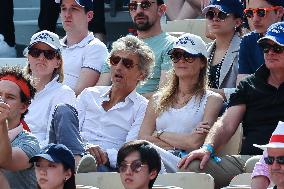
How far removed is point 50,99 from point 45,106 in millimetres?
66

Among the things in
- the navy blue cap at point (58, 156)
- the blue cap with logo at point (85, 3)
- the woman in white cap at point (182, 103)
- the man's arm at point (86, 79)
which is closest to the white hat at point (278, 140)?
the navy blue cap at point (58, 156)

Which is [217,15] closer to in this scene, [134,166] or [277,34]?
[277,34]

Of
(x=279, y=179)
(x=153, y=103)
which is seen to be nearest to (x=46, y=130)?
(x=153, y=103)

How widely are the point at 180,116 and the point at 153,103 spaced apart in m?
0.28

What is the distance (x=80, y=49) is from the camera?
925 cm

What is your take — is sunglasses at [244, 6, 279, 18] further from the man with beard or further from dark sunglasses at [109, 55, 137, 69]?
dark sunglasses at [109, 55, 137, 69]

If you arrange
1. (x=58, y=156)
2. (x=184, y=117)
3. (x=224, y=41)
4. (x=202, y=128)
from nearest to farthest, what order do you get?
(x=58, y=156), (x=202, y=128), (x=184, y=117), (x=224, y=41)

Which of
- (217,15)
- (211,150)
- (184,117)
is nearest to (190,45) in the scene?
(184,117)

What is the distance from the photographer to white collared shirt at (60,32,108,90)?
9148 mm

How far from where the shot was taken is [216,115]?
7676 millimetres

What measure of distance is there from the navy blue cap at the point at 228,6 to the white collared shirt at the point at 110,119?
114cm

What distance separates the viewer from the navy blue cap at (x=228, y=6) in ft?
28.6

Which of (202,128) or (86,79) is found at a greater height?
(202,128)

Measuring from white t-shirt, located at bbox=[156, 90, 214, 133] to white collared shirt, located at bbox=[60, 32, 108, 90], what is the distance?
1.49 m
